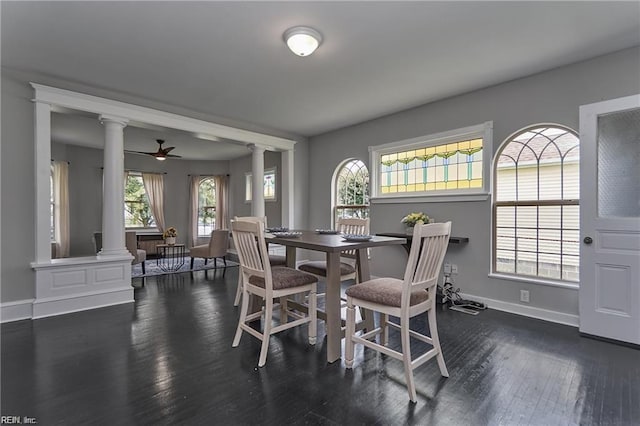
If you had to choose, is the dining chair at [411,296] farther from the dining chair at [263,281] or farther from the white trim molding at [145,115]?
the white trim molding at [145,115]

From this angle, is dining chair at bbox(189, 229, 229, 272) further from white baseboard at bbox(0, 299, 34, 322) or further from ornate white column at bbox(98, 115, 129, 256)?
white baseboard at bbox(0, 299, 34, 322)

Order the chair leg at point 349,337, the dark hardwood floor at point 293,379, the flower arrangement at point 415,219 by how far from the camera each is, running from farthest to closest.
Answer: the flower arrangement at point 415,219 → the chair leg at point 349,337 → the dark hardwood floor at point 293,379

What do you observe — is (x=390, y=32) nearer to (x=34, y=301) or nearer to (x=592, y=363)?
(x=592, y=363)

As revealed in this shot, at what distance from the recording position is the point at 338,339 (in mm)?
2350

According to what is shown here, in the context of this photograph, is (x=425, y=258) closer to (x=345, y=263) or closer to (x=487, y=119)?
(x=345, y=263)

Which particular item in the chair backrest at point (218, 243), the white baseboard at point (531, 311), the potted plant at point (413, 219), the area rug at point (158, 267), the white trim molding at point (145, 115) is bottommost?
A: the area rug at point (158, 267)

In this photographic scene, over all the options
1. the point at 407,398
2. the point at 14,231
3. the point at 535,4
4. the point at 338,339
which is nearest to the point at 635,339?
the point at 407,398

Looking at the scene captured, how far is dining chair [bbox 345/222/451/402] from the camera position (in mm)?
1885

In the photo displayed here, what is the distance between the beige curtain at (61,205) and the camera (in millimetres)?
6355

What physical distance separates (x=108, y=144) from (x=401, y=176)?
3.99m

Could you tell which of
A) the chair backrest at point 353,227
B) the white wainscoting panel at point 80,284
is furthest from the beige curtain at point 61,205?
the chair backrest at point 353,227

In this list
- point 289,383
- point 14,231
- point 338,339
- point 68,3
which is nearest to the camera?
point 289,383

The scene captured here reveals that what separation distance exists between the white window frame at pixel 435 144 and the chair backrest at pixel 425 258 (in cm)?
201

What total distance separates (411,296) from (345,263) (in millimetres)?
1442
